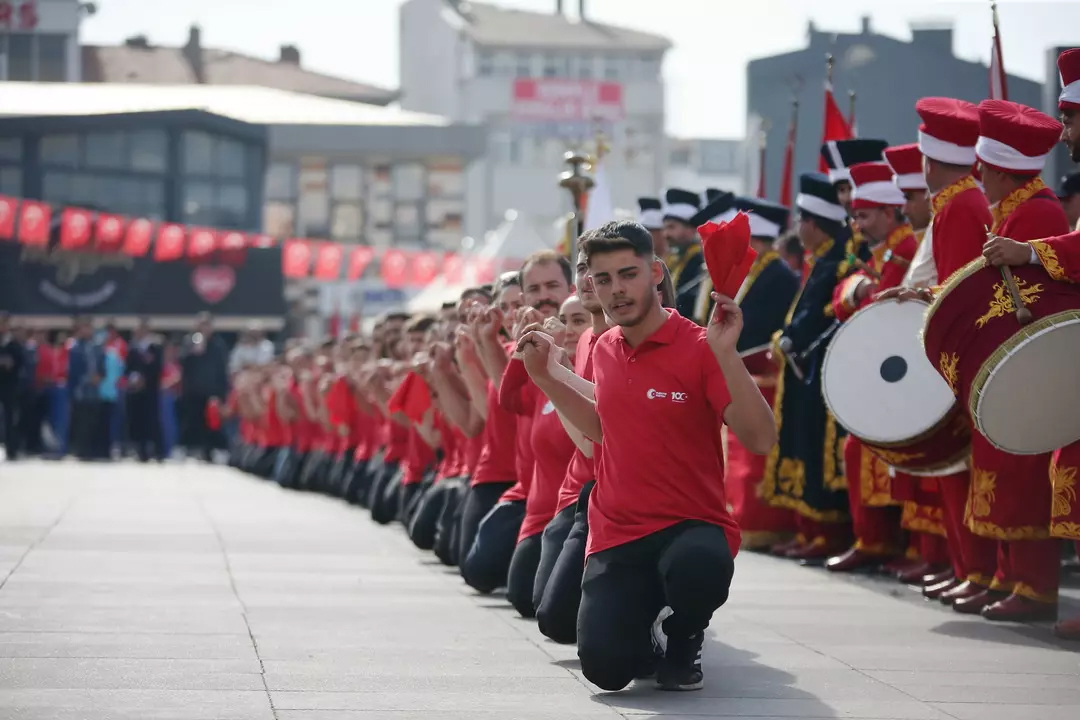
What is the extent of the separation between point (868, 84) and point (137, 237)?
16898 millimetres

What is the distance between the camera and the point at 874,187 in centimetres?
1057

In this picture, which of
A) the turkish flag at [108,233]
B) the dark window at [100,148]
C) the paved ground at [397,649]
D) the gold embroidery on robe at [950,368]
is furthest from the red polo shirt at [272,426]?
the dark window at [100,148]

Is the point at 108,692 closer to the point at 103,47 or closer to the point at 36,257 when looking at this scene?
the point at 36,257

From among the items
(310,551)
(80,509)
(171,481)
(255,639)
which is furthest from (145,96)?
(255,639)

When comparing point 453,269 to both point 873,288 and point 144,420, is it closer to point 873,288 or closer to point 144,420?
point 144,420

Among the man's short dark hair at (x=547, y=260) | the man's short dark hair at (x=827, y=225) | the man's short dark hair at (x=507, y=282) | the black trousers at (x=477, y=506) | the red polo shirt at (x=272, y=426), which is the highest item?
the man's short dark hair at (x=827, y=225)

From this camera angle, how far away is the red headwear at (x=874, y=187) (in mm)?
10547

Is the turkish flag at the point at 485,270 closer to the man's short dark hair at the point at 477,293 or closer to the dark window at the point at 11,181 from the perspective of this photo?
the dark window at the point at 11,181

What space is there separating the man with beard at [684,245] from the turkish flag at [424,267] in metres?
23.3

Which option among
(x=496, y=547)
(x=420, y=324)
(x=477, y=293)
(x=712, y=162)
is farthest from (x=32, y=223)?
(x=712, y=162)

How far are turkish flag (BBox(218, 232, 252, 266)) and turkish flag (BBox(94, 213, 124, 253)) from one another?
5.50 feet

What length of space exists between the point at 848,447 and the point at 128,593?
12.3 ft

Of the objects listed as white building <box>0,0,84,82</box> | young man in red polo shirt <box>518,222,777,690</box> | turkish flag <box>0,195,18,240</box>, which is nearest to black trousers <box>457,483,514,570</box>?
young man in red polo shirt <box>518,222,777,690</box>

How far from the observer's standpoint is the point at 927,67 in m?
21.8
